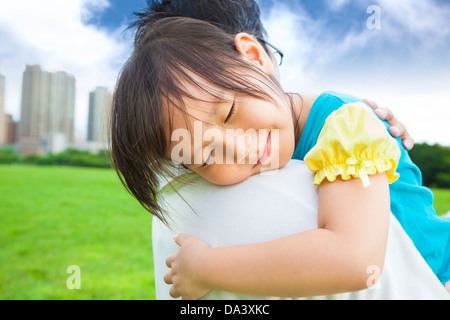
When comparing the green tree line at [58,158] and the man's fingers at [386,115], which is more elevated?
the green tree line at [58,158]

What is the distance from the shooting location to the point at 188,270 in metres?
0.86

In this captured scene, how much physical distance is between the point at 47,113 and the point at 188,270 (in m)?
15.6

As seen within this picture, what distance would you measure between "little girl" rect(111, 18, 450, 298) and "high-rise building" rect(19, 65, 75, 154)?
12504mm

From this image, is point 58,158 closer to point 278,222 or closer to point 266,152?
point 266,152

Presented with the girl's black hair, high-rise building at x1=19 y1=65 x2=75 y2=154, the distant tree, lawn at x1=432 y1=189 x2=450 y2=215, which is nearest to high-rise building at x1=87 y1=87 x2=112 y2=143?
the girl's black hair

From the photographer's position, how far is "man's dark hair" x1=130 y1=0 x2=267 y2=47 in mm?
1800

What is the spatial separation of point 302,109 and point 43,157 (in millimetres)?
17230

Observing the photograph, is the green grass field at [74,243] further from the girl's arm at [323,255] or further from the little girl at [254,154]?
the girl's arm at [323,255]

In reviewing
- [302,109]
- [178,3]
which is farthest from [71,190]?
[302,109]

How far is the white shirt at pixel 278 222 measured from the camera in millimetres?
830

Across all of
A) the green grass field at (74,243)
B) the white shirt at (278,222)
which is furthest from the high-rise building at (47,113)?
the white shirt at (278,222)

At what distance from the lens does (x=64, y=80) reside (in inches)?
529

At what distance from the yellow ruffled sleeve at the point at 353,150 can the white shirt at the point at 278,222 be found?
0.07 metres

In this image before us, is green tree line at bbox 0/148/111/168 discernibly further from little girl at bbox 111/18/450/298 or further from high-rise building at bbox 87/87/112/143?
little girl at bbox 111/18/450/298
